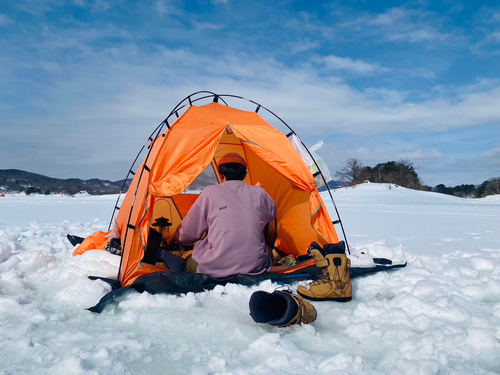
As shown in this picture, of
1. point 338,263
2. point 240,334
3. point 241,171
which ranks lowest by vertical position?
point 240,334

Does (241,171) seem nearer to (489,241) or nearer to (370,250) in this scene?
(370,250)

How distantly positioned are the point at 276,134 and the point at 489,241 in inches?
185

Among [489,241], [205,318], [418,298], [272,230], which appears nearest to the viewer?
[205,318]

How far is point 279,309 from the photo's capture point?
2.57 m

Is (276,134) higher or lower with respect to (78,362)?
higher

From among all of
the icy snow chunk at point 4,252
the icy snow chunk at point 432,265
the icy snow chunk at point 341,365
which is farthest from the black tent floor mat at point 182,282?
the icy snow chunk at point 4,252

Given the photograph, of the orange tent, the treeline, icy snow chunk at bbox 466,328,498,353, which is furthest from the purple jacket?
the treeline

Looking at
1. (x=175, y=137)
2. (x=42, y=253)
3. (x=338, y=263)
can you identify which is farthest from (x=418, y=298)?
(x=42, y=253)

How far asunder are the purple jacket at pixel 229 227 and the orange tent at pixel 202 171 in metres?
0.48

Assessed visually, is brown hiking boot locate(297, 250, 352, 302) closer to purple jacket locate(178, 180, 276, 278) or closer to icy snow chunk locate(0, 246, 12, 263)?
purple jacket locate(178, 180, 276, 278)

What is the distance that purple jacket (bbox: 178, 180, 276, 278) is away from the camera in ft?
11.1

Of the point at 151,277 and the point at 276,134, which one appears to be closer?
the point at 151,277

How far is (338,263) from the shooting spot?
124 inches

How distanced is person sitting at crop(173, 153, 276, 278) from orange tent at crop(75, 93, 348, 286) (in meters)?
0.46
